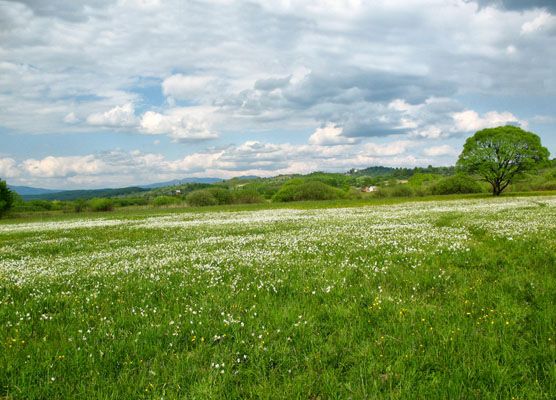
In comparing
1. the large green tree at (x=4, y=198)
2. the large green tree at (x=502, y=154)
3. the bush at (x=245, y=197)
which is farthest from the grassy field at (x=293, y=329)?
the large green tree at (x=4, y=198)

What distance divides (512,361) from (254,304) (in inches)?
179

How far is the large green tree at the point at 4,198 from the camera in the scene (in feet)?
272

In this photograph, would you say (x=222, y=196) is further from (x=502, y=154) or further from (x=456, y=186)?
(x=502, y=154)

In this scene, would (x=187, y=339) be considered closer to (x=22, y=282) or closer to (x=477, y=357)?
(x=477, y=357)

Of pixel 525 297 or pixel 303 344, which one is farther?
pixel 525 297

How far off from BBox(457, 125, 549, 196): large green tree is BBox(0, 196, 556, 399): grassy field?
69370mm

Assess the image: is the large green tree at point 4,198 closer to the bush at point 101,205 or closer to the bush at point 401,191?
the bush at point 101,205

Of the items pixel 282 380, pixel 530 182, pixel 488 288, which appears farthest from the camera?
pixel 530 182

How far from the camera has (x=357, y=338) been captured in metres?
5.91

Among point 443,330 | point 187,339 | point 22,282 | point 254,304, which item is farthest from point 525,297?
point 22,282

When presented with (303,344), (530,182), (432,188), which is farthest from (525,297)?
(530,182)

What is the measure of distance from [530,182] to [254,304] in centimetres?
10257

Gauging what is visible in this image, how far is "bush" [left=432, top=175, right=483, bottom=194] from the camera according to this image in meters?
87.2

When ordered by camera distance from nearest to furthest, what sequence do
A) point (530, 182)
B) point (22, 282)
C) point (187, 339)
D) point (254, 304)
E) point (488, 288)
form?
point (187, 339) → point (254, 304) → point (488, 288) → point (22, 282) → point (530, 182)
